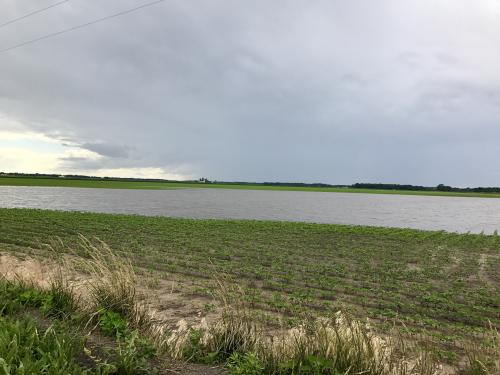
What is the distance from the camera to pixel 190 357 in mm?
4594

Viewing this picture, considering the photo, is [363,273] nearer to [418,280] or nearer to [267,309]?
[418,280]

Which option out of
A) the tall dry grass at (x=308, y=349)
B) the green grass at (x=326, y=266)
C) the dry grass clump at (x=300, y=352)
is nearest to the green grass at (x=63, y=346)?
the tall dry grass at (x=308, y=349)

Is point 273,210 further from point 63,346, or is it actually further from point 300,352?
point 63,346

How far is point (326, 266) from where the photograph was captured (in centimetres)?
1405

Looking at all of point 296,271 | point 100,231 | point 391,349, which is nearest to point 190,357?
point 391,349

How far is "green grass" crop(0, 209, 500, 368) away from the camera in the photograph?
28.3 feet

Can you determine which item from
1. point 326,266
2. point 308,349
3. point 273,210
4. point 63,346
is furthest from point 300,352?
point 273,210

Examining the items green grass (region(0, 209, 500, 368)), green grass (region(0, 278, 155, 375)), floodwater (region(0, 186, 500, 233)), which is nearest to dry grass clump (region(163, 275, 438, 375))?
green grass (region(0, 278, 155, 375))

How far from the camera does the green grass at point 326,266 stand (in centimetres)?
862

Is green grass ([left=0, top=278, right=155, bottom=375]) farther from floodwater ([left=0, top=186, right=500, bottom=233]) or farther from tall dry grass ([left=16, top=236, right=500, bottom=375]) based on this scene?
floodwater ([left=0, top=186, right=500, bottom=233])

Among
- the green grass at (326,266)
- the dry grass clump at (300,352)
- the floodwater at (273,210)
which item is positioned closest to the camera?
the dry grass clump at (300,352)

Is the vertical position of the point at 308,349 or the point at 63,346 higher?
the point at 63,346

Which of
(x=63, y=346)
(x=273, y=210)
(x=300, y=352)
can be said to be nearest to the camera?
(x=63, y=346)

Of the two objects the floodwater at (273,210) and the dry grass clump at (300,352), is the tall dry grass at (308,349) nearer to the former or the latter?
the dry grass clump at (300,352)
